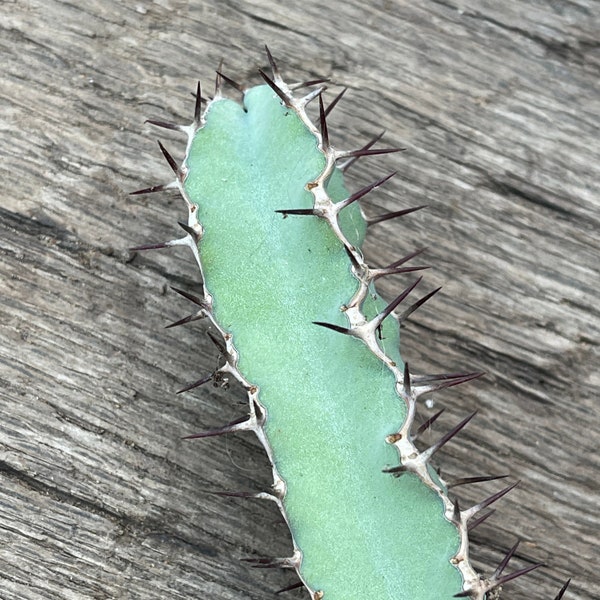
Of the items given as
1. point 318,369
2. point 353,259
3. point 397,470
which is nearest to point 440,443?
point 397,470

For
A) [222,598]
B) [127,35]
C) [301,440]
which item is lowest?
[222,598]

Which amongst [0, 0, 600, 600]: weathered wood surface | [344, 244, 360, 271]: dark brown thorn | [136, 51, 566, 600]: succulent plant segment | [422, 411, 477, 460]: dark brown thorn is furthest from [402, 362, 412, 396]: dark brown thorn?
[0, 0, 600, 600]: weathered wood surface

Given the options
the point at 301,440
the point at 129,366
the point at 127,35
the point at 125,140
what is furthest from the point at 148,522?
the point at 127,35

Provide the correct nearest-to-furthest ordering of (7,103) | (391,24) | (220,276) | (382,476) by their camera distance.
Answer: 1. (382,476)
2. (220,276)
3. (7,103)
4. (391,24)

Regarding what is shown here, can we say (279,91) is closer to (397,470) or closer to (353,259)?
(353,259)

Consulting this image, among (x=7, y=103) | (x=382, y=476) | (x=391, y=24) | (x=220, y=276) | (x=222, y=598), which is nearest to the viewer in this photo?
(x=382, y=476)

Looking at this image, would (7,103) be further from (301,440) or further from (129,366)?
(301,440)

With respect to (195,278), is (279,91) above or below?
above
